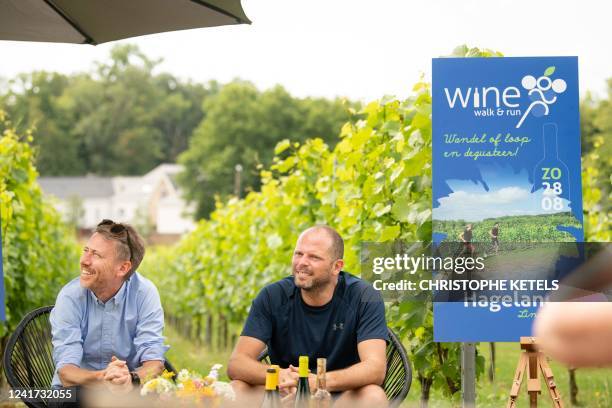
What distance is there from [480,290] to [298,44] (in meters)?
50.3

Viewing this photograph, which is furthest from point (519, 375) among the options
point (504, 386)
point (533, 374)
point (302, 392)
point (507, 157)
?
point (504, 386)

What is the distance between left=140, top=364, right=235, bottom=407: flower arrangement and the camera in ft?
7.66

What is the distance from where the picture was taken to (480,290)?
364 centimetres

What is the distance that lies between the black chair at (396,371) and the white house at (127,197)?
58.2m

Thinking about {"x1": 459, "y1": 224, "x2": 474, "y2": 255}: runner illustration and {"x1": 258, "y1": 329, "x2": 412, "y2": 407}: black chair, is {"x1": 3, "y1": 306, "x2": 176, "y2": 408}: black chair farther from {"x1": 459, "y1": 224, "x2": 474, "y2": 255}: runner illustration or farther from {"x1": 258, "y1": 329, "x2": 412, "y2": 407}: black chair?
{"x1": 459, "y1": 224, "x2": 474, "y2": 255}: runner illustration

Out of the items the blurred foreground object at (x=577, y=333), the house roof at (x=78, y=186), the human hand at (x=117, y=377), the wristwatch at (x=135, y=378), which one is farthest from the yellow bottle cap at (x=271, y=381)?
the house roof at (x=78, y=186)

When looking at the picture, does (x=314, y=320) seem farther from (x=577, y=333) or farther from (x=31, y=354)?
(x=577, y=333)

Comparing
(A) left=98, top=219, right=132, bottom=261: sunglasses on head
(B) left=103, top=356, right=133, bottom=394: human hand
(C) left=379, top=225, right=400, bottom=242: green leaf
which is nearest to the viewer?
(B) left=103, top=356, right=133, bottom=394: human hand

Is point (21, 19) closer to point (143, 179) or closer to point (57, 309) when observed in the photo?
point (57, 309)

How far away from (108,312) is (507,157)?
1.70 metres

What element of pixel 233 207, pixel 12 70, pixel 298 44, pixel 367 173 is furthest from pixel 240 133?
pixel 367 173

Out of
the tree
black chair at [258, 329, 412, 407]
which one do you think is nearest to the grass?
black chair at [258, 329, 412, 407]

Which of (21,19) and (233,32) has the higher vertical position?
(233,32)

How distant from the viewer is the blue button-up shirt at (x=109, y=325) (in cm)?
319
